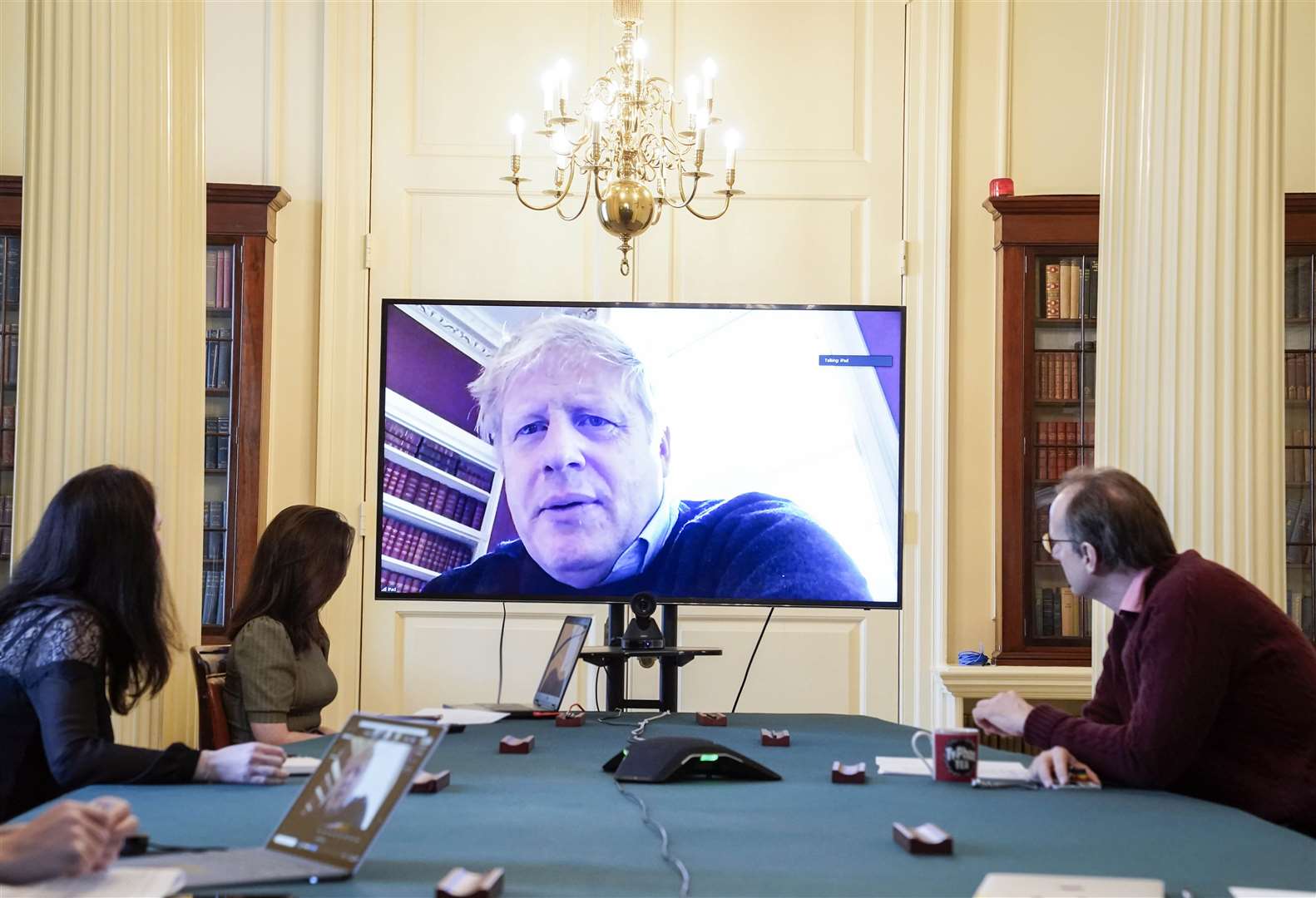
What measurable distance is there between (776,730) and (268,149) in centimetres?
342

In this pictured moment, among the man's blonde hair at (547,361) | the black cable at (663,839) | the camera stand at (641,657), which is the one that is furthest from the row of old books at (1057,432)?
the black cable at (663,839)

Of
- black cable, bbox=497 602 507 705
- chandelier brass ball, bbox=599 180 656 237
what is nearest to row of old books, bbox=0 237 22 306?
black cable, bbox=497 602 507 705

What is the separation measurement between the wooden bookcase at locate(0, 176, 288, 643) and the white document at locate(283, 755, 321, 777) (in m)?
2.77

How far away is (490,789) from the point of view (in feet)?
7.03

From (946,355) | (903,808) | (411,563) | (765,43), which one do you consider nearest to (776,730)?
(903,808)

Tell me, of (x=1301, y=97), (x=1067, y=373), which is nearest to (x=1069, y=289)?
(x=1067, y=373)

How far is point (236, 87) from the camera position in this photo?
5273 mm

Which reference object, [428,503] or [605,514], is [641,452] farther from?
A: [428,503]

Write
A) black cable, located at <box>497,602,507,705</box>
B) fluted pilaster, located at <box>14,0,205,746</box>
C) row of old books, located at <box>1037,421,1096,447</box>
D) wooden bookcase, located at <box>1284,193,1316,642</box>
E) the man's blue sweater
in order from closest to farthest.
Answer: fluted pilaster, located at <box>14,0,205,746</box> → the man's blue sweater → black cable, located at <box>497,602,507,705</box> → wooden bookcase, located at <box>1284,193,1316,642</box> → row of old books, located at <box>1037,421,1096,447</box>

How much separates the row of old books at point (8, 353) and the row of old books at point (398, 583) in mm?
1784

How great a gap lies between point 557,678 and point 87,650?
133 centimetres

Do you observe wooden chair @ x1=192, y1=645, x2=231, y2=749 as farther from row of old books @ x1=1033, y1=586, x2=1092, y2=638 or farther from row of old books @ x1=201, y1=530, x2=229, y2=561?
row of old books @ x1=1033, y1=586, x2=1092, y2=638

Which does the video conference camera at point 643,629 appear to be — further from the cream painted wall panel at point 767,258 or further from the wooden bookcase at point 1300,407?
the wooden bookcase at point 1300,407

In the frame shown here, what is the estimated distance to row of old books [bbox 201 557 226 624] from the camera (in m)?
4.96
